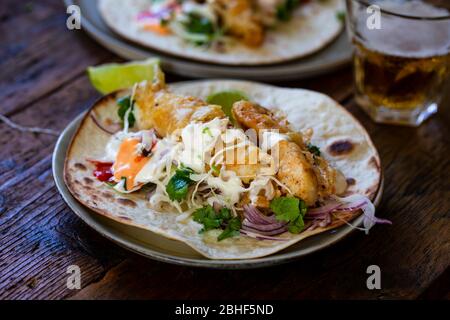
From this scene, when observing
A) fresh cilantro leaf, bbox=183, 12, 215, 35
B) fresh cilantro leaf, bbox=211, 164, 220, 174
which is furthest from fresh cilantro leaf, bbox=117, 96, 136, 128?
fresh cilantro leaf, bbox=183, 12, 215, 35

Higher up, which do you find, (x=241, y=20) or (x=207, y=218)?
(x=207, y=218)

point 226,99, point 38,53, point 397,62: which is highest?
point 226,99

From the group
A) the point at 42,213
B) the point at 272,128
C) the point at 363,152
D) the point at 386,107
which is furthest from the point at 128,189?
the point at 386,107

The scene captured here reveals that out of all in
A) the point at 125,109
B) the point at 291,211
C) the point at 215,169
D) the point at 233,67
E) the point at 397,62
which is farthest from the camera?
the point at 233,67

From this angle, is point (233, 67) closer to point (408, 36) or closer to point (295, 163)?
point (408, 36)

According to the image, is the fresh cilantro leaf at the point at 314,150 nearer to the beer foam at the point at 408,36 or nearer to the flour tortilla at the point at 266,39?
the beer foam at the point at 408,36

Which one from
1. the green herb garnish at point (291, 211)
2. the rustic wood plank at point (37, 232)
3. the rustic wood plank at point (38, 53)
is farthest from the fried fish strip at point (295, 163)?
the rustic wood plank at point (38, 53)

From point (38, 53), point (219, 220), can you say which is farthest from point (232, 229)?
point (38, 53)

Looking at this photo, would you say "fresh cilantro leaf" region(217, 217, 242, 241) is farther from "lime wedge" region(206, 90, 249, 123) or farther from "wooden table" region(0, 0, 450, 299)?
"lime wedge" region(206, 90, 249, 123)
